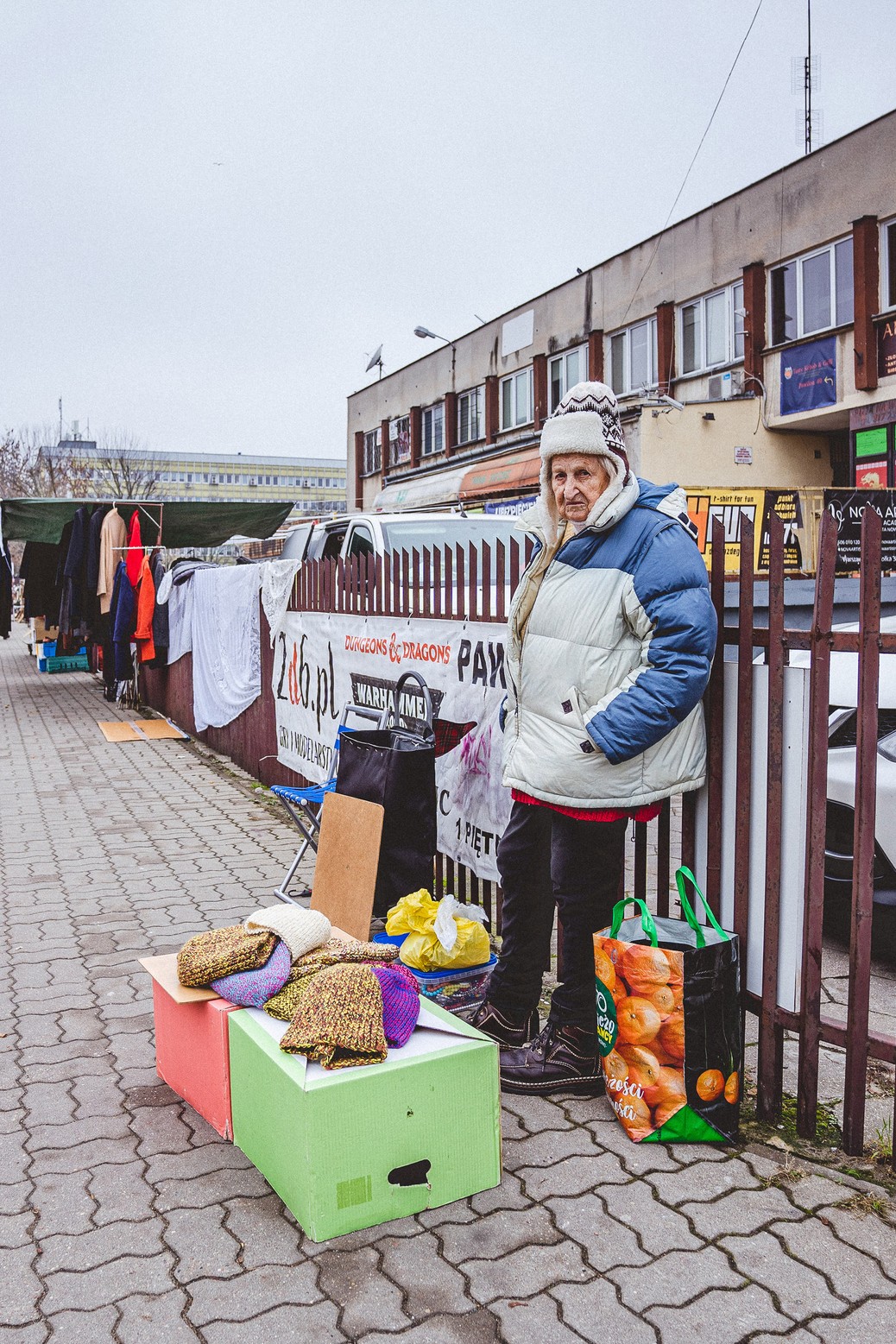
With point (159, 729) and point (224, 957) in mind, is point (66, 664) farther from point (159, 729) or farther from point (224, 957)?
point (224, 957)

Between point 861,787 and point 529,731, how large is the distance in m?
1.01

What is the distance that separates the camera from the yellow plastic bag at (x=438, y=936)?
13.0 feet

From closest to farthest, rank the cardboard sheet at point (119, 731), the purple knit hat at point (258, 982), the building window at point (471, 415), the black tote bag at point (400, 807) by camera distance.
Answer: the purple knit hat at point (258, 982) < the black tote bag at point (400, 807) < the cardboard sheet at point (119, 731) < the building window at point (471, 415)

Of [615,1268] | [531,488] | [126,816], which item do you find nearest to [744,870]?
[615,1268]

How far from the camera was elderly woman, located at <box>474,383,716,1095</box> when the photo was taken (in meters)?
3.04

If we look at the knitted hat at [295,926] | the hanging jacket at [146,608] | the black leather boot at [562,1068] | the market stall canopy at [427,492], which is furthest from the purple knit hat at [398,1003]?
the market stall canopy at [427,492]

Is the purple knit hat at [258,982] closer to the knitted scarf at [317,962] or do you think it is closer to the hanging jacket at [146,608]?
the knitted scarf at [317,962]

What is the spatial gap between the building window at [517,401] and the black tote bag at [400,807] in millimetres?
27033

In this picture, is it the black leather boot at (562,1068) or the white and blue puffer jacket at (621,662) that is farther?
the black leather boot at (562,1068)

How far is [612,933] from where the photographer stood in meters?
3.17

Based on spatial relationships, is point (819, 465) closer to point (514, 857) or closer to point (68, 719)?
point (68, 719)

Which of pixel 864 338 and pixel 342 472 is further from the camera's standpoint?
pixel 342 472

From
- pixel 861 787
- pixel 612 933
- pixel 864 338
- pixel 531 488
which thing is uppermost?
pixel 864 338

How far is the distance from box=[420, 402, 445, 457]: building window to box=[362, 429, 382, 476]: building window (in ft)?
13.1
